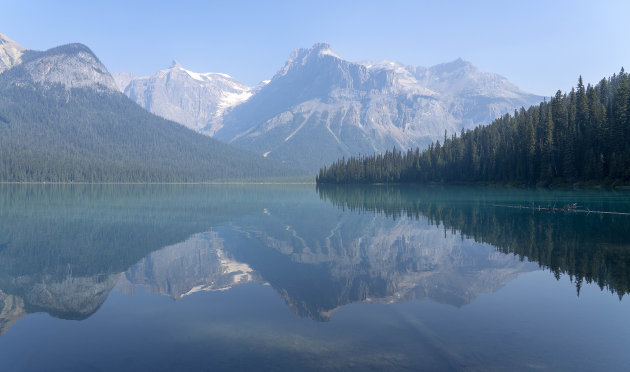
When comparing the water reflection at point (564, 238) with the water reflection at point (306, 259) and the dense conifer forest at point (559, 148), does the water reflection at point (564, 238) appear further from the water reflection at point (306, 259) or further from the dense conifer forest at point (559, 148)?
the dense conifer forest at point (559, 148)

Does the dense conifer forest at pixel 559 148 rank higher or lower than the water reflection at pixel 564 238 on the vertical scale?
higher

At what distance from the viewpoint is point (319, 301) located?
16875 millimetres

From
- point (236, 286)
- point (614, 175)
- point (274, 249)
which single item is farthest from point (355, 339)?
point (614, 175)

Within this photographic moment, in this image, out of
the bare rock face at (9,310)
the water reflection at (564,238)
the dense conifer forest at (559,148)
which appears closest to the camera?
the bare rock face at (9,310)

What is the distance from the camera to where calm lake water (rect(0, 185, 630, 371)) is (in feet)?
37.1

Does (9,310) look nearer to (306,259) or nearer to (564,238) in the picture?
(306,259)

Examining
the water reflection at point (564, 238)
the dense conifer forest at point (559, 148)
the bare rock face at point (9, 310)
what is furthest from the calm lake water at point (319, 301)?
the dense conifer forest at point (559, 148)

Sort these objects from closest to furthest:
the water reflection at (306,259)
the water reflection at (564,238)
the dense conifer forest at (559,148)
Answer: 1. the water reflection at (306,259)
2. the water reflection at (564,238)
3. the dense conifer forest at (559,148)

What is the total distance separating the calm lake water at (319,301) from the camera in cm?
1130

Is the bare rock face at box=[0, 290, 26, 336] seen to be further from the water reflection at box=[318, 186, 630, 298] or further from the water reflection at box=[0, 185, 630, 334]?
the water reflection at box=[318, 186, 630, 298]

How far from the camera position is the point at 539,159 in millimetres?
110438

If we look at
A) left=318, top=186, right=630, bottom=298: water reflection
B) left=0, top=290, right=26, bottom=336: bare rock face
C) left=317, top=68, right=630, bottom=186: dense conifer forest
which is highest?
left=317, top=68, right=630, bottom=186: dense conifer forest

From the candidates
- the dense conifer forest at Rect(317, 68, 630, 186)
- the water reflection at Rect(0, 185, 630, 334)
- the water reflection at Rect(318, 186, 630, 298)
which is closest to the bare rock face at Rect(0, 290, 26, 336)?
the water reflection at Rect(0, 185, 630, 334)

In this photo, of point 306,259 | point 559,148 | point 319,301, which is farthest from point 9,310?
point 559,148
